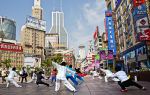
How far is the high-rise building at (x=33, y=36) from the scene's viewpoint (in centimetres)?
15650

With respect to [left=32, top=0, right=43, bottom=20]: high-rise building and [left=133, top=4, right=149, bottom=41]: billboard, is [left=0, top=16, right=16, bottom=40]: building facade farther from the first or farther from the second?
[left=133, top=4, right=149, bottom=41]: billboard

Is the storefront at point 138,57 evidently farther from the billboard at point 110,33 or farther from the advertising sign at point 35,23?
the advertising sign at point 35,23

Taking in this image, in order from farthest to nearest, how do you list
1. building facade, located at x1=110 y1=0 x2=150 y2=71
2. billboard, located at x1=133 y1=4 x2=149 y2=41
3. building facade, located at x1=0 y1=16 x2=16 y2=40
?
building facade, located at x1=0 y1=16 x2=16 y2=40, building facade, located at x1=110 y1=0 x2=150 y2=71, billboard, located at x1=133 y1=4 x2=149 y2=41

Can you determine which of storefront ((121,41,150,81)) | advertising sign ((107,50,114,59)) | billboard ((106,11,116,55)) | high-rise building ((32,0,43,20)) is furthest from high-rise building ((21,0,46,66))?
storefront ((121,41,150,81))

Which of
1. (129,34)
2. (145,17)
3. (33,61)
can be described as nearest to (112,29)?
(129,34)

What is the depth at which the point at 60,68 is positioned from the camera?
12.6 metres

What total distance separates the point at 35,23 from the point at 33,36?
915 cm

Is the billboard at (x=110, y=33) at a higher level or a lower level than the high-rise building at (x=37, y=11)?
lower

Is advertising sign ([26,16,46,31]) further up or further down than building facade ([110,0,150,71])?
further up

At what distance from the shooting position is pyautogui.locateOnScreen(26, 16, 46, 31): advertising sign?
155850mm

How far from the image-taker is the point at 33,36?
164250mm

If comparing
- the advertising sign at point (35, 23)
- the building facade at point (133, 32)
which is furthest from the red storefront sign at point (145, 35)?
the advertising sign at point (35, 23)

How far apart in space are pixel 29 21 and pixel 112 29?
347ft

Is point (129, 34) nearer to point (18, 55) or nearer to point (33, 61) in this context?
point (33, 61)
